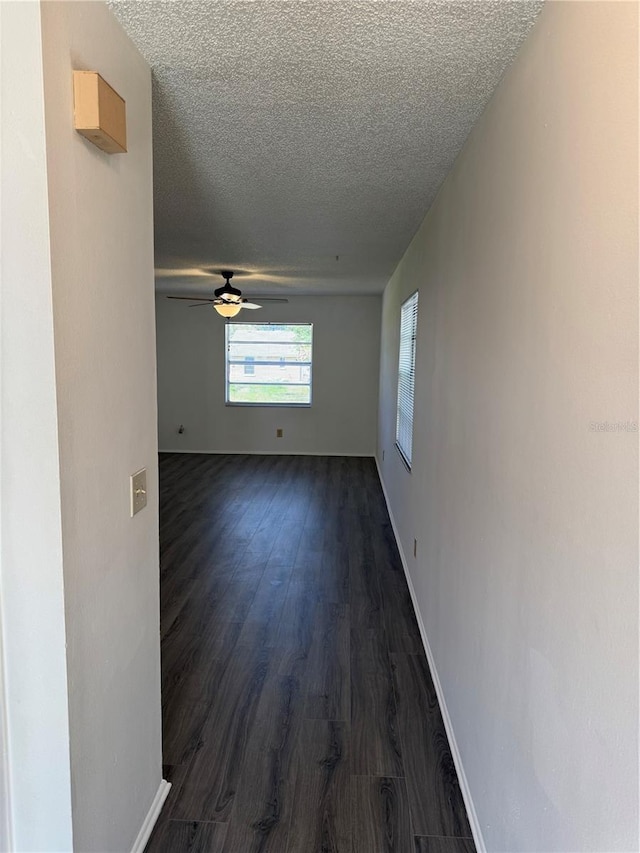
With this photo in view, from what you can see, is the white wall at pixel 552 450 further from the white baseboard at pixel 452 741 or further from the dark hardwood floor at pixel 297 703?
the dark hardwood floor at pixel 297 703

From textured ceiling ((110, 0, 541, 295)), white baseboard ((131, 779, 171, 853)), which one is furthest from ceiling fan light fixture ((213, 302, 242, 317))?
white baseboard ((131, 779, 171, 853))

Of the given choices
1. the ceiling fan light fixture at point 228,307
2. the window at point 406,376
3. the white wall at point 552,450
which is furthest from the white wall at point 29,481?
the ceiling fan light fixture at point 228,307

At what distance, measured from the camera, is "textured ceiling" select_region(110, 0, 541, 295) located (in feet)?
4.36

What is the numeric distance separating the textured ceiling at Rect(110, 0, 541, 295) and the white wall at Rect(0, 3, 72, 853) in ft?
1.59

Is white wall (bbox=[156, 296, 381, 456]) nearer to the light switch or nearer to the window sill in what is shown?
the window sill

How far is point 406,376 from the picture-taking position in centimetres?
429

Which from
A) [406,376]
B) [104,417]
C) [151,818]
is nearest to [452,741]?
[151,818]

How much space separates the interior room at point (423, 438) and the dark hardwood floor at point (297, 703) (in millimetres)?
14

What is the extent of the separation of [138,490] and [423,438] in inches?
74.8

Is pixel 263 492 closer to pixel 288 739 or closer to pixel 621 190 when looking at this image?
pixel 288 739

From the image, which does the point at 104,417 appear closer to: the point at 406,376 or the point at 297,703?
the point at 297,703

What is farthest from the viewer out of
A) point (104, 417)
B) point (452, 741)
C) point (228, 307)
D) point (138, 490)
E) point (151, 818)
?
point (228, 307)

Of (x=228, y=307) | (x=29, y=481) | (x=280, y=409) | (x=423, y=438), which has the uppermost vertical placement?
(x=228, y=307)

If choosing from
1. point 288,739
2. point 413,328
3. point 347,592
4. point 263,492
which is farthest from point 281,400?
point 288,739
